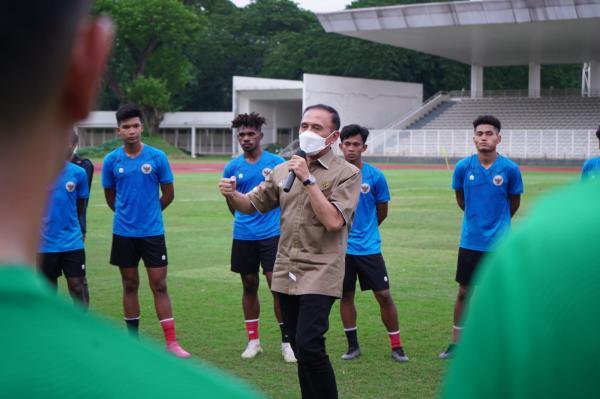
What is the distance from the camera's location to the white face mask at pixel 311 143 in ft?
20.0

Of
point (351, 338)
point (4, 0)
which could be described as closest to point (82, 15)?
point (4, 0)

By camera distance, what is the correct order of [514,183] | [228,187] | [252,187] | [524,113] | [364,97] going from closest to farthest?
[228,187] < [514,183] < [252,187] < [524,113] < [364,97]

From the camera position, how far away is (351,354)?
788 centimetres

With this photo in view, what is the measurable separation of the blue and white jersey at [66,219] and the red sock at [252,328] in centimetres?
170

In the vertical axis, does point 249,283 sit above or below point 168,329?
above

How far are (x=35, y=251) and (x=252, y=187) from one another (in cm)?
734

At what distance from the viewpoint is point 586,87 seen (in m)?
63.1

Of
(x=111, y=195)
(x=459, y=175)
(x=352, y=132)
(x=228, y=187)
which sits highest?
(x=352, y=132)

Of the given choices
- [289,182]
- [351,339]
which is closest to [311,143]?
[289,182]

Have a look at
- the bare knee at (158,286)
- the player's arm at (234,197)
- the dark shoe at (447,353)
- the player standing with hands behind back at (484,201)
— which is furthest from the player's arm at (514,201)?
the bare knee at (158,286)

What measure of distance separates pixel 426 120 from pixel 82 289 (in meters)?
52.6

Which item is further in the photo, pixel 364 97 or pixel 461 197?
pixel 364 97

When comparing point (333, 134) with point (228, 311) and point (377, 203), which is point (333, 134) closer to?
point (377, 203)

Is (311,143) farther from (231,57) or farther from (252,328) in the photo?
(231,57)
